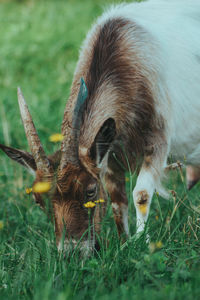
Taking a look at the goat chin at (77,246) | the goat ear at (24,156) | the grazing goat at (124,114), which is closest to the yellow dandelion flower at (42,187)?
the grazing goat at (124,114)

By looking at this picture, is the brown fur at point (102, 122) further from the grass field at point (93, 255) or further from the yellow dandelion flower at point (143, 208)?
the grass field at point (93, 255)

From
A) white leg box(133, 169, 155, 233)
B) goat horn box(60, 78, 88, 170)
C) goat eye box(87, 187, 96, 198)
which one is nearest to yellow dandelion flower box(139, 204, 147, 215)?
white leg box(133, 169, 155, 233)

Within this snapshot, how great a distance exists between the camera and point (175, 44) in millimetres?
3568

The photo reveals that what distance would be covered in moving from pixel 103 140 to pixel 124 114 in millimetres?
405

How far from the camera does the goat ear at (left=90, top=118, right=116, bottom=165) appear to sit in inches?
110

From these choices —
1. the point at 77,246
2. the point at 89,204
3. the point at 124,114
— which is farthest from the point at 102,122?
the point at 77,246

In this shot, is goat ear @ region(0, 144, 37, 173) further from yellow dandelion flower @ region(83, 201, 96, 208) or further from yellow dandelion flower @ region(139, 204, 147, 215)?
yellow dandelion flower @ region(139, 204, 147, 215)

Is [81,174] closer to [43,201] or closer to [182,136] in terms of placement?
[43,201]

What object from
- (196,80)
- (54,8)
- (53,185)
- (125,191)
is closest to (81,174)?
(53,185)

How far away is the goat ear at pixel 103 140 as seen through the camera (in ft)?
9.18

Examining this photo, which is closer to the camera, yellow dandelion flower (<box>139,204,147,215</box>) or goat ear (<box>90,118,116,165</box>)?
goat ear (<box>90,118,116,165</box>)

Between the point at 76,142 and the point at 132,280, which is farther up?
the point at 76,142

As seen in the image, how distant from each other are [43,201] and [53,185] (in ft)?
0.45

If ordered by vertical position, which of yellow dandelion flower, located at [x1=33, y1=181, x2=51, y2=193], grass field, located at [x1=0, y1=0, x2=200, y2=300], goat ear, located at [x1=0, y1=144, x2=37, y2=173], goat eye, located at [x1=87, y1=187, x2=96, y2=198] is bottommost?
grass field, located at [x1=0, y1=0, x2=200, y2=300]
